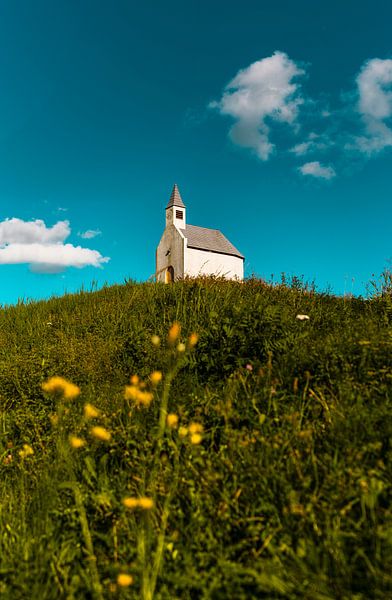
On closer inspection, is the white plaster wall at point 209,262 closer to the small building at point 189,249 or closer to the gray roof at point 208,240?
the small building at point 189,249

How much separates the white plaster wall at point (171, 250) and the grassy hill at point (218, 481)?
1077 inches

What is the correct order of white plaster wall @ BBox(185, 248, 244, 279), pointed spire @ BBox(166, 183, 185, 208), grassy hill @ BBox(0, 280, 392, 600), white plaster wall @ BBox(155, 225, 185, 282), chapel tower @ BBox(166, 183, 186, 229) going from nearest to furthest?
grassy hill @ BBox(0, 280, 392, 600)
white plaster wall @ BBox(155, 225, 185, 282)
white plaster wall @ BBox(185, 248, 244, 279)
chapel tower @ BBox(166, 183, 186, 229)
pointed spire @ BBox(166, 183, 185, 208)

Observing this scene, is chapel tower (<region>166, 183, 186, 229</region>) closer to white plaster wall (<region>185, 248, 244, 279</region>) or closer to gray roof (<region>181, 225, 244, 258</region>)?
gray roof (<region>181, 225, 244, 258</region>)

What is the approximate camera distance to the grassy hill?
2.15m

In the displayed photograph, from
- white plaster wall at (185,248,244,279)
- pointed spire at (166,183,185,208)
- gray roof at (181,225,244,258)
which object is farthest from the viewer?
pointed spire at (166,183,185,208)

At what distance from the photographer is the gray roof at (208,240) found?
3444 centimetres

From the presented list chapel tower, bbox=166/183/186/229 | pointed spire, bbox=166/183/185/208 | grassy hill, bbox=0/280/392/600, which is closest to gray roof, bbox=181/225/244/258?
chapel tower, bbox=166/183/186/229

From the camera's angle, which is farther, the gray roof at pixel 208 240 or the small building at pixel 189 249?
the gray roof at pixel 208 240

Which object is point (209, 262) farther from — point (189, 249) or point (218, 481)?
point (218, 481)

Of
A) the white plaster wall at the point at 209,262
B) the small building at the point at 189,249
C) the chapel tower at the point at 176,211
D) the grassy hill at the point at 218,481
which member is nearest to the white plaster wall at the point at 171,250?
the small building at the point at 189,249

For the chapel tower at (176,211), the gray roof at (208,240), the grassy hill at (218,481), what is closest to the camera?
the grassy hill at (218,481)

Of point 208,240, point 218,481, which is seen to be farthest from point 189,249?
point 218,481

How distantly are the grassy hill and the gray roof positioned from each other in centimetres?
2943

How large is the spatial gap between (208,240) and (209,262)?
2916 millimetres
